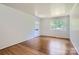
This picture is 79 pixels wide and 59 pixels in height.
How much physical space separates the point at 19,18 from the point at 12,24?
0.85 m

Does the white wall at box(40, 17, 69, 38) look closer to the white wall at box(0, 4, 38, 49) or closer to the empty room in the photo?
the empty room

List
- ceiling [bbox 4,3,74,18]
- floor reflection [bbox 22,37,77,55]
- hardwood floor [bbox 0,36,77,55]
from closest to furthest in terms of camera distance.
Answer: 1. hardwood floor [bbox 0,36,77,55]
2. floor reflection [bbox 22,37,77,55]
3. ceiling [bbox 4,3,74,18]

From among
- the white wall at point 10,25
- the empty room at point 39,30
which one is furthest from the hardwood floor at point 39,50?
the white wall at point 10,25

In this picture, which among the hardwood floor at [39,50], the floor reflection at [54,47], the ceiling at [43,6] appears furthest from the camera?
the ceiling at [43,6]

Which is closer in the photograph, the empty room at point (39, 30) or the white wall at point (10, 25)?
the empty room at point (39, 30)

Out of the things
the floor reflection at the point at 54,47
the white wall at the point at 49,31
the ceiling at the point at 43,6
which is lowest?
the floor reflection at the point at 54,47

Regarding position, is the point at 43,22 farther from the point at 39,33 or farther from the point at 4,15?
the point at 4,15

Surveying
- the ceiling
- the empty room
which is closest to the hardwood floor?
the empty room

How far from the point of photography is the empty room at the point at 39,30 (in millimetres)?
3958

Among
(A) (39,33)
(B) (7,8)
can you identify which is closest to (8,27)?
(B) (7,8)

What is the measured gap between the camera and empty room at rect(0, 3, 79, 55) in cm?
396

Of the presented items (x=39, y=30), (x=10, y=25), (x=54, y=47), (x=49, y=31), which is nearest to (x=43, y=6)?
(x=10, y=25)

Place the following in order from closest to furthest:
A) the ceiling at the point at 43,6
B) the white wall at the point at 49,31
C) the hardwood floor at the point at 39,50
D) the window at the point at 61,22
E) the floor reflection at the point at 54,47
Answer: the hardwood floor at the point at 39,50, the floor reflection at the point at 54,47, the ceiling at the point at 43,6, the window at the point at 61,22, the white wall at the point at 49,31

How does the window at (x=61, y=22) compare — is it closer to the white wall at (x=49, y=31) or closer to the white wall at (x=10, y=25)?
the white wall at (x=49, y=31)
